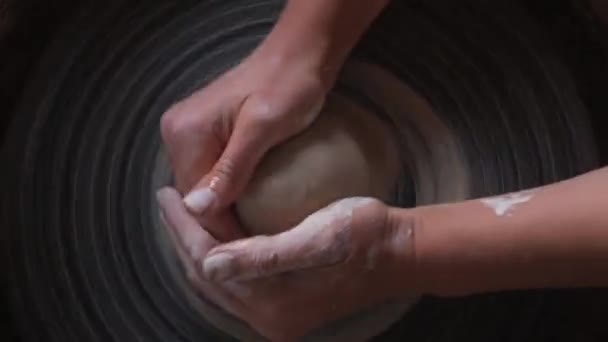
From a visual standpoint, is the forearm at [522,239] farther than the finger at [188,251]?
No

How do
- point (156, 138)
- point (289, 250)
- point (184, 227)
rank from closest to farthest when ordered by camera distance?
point (289, 250) → point (184, 227) → point (156, 138)

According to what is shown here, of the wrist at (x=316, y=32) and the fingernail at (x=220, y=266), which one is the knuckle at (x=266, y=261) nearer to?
the fingernail at (x=220, y=266)

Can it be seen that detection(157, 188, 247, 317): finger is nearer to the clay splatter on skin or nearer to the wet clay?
the wet clay

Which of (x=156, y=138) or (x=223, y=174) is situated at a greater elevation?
(x=156, y=138)

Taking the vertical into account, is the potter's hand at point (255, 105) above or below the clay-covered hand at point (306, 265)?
above

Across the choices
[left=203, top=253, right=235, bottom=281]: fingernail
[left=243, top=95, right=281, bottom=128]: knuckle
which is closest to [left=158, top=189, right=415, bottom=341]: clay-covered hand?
[left=203, top=253, right=235, bottom=281]: fingernail

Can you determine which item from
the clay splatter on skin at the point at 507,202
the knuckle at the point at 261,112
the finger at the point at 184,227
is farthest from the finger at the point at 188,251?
the clay splatter on skin at the point at 507,202

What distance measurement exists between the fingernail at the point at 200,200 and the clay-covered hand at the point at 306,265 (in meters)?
0.05

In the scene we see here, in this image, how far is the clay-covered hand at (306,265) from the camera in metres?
0.99

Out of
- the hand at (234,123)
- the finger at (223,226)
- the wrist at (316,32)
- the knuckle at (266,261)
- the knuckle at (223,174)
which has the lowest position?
the knuckle at (266,261)

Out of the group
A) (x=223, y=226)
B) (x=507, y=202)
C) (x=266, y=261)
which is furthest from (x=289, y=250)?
(x=507, y=202)

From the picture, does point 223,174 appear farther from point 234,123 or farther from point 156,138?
point 156,138

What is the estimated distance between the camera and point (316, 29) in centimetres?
111

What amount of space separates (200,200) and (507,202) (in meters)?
0.33
